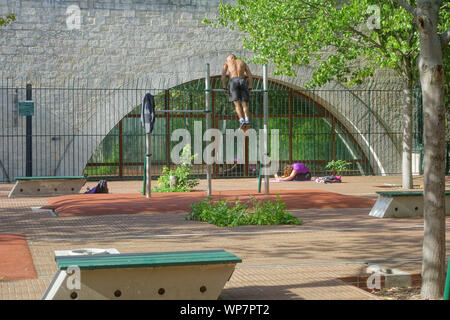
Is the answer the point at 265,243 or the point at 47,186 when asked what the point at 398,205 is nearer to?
the point at 265,243

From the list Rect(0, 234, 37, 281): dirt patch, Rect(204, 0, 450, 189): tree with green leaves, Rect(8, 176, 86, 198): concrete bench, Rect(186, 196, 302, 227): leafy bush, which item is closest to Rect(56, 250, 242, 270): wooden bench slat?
Rect(0, 234, 37, 281): dirt patch

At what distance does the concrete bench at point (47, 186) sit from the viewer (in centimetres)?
1720

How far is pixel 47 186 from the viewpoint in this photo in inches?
687

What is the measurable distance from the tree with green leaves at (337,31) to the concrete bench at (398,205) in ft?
19.7

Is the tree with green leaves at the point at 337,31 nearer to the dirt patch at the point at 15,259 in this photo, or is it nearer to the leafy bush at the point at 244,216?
the leafy bush at the point at 244,216

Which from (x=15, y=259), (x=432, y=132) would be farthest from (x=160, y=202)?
(x=432, y=132)

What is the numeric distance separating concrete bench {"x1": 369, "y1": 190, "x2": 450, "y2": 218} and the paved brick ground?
1.11ft

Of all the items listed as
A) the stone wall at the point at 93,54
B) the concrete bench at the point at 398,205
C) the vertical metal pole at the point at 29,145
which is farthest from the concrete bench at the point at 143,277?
the stone wall at the point at 93,54

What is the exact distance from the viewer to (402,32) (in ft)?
60.8

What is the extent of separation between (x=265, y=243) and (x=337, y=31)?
1169 centimetres
